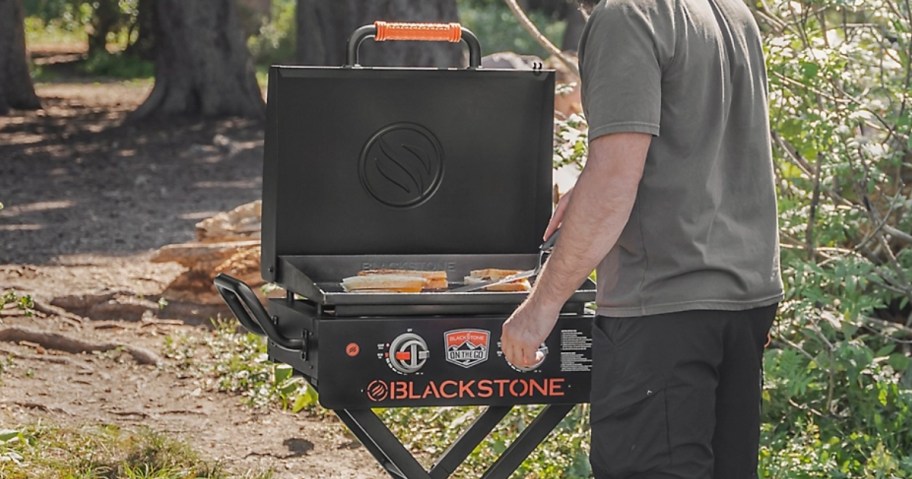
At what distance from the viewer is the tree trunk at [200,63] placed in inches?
637

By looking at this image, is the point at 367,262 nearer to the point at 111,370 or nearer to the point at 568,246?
the point at 568,246

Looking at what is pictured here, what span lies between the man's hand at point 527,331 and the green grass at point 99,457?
202 centimetres

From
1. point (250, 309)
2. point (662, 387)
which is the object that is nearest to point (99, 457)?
point (250, 309)

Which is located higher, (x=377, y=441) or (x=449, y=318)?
(x=449, y=318)

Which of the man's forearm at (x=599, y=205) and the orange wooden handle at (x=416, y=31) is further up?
the orange wooden handle at (x=416, y=31)

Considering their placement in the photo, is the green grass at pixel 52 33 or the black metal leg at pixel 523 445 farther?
the green grass at pixel 52 33

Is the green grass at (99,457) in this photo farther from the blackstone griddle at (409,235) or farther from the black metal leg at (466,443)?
the black metal leg at (466,443)

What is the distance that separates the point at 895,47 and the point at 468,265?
258cm

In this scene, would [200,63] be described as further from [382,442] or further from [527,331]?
[527,331]

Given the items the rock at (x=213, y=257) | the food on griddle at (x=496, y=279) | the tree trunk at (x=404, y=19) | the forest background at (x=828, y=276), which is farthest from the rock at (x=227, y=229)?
the food on griddle at (x=496, y=279)

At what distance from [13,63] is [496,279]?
13.9m

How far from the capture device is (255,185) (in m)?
12.7

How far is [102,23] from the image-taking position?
25.9 meters

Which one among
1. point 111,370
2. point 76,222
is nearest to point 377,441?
point 111,370
